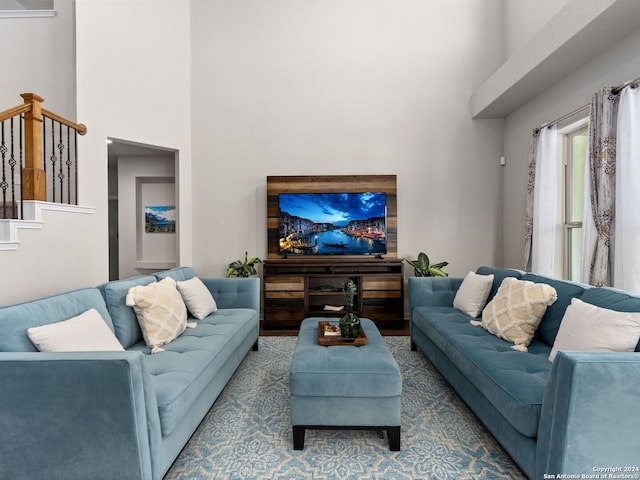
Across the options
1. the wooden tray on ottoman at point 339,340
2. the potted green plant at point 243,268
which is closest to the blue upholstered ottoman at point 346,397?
the wooden tray on ottoman at point 339,340

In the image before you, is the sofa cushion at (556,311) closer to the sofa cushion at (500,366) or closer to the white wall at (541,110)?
the sofa cushion at (500,366)

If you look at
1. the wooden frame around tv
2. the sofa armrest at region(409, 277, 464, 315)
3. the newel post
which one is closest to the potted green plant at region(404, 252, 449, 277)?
the wooden frame around tv

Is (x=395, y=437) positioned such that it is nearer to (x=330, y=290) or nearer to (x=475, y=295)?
(x=475, y=295)

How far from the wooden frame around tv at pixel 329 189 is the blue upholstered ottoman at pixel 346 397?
2870mm

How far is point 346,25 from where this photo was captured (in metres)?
4.97

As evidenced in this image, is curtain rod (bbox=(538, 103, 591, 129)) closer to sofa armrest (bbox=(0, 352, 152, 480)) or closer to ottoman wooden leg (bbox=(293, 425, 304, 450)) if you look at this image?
ottoman wooden leg (bbox=(293, 425, 304, 450))

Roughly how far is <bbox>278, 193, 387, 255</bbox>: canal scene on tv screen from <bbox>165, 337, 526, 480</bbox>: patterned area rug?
234 centimetres

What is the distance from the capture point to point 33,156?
306 cm

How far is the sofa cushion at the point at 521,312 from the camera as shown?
7.97 feet

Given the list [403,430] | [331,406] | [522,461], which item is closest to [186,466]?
[331,406]

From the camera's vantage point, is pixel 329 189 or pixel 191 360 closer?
pixel 191 360

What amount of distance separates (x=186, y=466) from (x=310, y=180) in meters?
3.62

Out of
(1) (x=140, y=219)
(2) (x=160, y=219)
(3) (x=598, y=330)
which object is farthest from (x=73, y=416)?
(1) (x=140, y=219)

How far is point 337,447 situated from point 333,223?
313 centimetres
